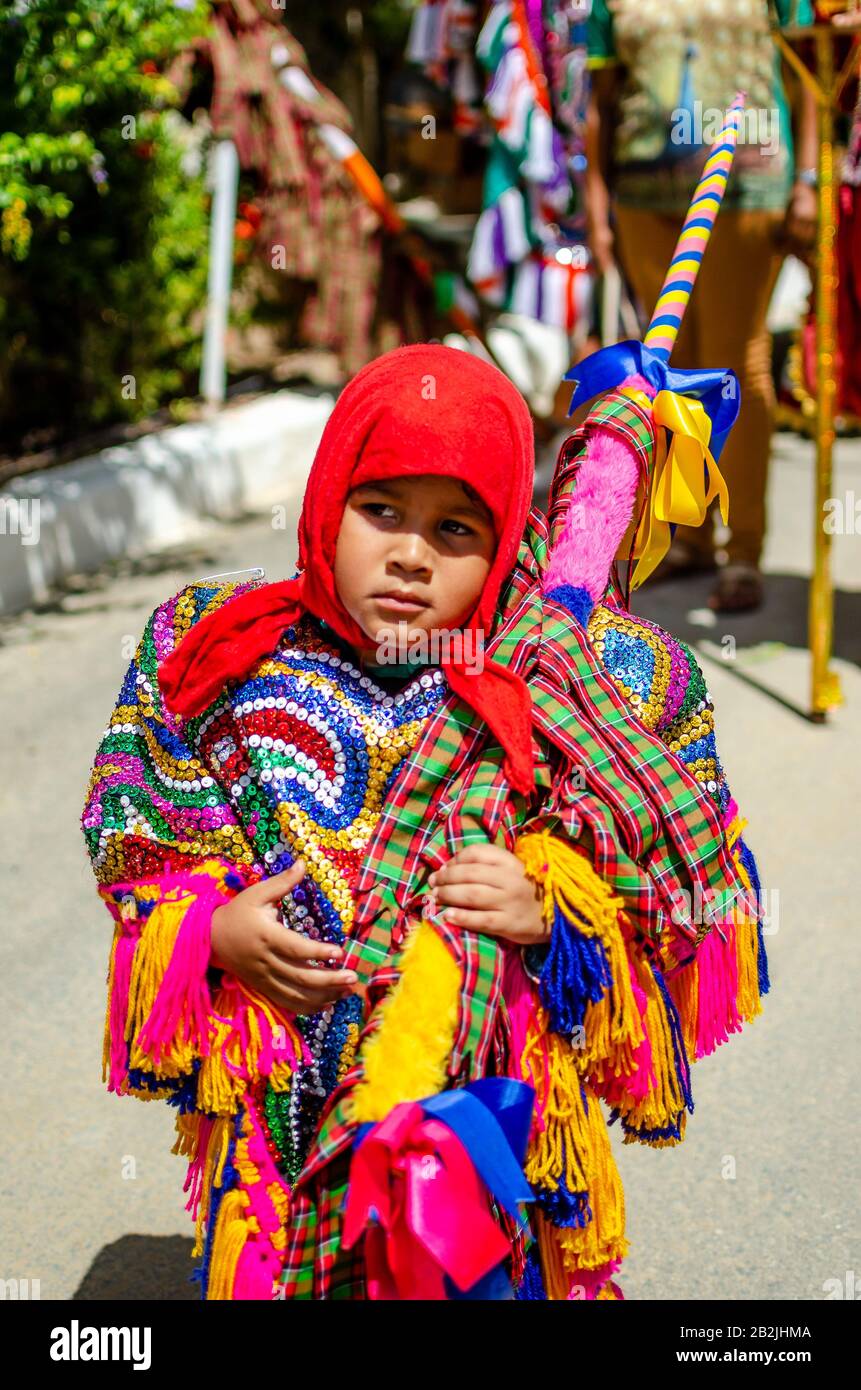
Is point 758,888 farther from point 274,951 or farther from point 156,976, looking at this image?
point 156,976

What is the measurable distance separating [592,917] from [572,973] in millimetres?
65

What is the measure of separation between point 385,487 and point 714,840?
518 millimetres

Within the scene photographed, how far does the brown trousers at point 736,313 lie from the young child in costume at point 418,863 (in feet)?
10.9

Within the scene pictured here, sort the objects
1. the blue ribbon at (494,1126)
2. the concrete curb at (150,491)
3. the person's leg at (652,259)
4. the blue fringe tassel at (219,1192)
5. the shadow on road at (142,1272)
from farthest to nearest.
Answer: the concrete curb at (150,491) → the person's leg at (652,259) → the shadow on road at (142,1272) → the blue fringe tassel at (219,1192) → the blue ribbon at (494,1126)

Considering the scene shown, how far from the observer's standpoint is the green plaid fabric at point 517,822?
5.33 feet

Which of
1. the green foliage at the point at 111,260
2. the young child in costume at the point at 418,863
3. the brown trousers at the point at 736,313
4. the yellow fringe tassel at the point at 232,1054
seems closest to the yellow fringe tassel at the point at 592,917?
the young child in costume at the point at 418,863

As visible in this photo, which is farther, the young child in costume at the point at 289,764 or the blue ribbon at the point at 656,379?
the blue ribbon at the point at 656,379

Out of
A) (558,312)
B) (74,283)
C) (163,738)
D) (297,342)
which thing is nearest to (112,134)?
(74,283)

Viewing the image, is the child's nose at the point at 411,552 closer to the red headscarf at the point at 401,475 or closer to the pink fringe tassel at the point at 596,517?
the red headscarf at the point at 401,475

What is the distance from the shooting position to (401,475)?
1.65 metres

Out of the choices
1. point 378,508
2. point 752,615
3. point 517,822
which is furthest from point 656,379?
point 752,615

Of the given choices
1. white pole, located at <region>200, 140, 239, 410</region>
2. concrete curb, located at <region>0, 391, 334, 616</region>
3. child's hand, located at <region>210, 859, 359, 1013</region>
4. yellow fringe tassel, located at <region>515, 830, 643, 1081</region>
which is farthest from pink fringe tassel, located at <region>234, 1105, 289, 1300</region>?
white pole, located at <region>200, 140, 239, 410</region>

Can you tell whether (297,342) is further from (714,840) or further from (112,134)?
(714,840)

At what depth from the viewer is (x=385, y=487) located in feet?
5.54
